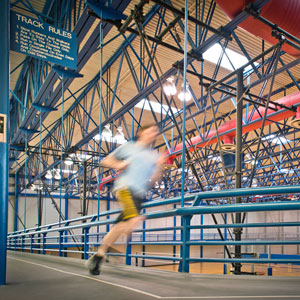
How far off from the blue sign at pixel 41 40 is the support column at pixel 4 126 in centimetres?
332

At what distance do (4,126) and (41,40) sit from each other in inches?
171

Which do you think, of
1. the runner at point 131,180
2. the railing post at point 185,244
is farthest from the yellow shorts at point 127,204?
the railing post at point 185,244

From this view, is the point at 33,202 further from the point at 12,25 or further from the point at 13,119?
the point at 12,25

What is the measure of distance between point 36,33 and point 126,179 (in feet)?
16.2

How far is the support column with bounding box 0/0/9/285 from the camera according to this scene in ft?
9.05

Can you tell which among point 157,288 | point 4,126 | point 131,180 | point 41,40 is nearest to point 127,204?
point 131,180

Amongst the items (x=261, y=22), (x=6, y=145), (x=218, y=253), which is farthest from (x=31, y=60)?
(x=218, y=253)

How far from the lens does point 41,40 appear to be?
6.49 meters

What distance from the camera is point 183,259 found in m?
3.33

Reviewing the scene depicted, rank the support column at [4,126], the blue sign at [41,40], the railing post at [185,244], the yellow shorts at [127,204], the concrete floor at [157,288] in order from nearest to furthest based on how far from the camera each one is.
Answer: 1. the concrete floor at [157,288]
2. the support column at [4,126]
3. the yellow shorts at [127,204]
4. the railing post at [185,244]
5. the blue sign at [41,40]

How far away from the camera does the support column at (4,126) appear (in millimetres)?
2760

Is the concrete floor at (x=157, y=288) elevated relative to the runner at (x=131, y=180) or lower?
lower

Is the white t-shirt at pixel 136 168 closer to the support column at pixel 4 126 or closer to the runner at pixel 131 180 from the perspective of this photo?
the runner at pixel 131 180

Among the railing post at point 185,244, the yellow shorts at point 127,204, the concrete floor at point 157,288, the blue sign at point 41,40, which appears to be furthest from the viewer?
the blue sign at point 41,40
